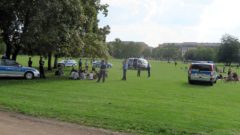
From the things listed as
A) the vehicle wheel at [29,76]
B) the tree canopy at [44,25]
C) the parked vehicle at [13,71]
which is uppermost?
the tree canopy at [44,25]

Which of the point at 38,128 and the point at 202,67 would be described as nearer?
the point at 38,128

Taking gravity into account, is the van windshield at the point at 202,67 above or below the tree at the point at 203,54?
below

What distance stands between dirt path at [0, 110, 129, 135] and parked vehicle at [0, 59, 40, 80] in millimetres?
17616

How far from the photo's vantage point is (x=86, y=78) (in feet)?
108

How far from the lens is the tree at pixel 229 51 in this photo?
121588 mm

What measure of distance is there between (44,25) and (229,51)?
97.9 meters

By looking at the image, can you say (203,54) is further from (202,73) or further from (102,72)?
(102,72)

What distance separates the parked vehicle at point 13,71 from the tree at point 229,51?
97415 millimetres

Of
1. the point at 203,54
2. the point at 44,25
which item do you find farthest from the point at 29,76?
the point at 203,54

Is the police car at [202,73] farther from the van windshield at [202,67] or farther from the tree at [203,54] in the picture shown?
the tree at [203,54]

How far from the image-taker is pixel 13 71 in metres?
30.8

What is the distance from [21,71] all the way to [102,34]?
1722cm

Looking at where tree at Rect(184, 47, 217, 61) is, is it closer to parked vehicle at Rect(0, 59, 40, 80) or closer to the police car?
the police car

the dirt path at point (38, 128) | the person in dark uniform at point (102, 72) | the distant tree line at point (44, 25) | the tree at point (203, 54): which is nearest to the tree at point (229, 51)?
the tree at point (203, 54)
